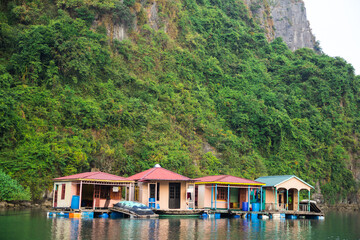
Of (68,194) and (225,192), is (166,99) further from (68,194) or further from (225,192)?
(68,194)

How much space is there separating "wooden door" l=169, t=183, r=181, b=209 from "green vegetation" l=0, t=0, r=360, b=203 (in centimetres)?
938

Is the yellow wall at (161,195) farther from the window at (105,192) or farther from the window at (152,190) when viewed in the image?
the window at (105,192)

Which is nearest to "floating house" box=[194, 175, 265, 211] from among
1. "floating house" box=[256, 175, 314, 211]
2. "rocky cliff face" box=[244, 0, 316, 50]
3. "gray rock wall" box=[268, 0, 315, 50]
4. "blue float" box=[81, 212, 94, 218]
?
"floating house" box=[256, 175, 314, 211]

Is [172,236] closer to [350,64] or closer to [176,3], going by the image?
[176,3]

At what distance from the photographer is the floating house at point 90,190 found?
95.2 feet

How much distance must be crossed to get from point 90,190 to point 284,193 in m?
18.8

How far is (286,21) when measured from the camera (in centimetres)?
9812

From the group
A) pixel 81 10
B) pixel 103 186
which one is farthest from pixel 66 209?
pixel 81 10

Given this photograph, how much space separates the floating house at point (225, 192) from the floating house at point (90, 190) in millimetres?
6670

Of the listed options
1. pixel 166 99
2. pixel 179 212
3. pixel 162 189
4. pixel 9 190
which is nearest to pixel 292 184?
pixel 179 212

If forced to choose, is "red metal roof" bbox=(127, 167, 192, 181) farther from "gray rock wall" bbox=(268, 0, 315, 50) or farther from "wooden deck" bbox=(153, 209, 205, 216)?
"gray rock wall" bbox=(268, 0, 315, 50)

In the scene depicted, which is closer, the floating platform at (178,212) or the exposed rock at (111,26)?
the floating platform at (178,212)

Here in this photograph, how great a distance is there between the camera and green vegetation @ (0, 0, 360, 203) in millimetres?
40375

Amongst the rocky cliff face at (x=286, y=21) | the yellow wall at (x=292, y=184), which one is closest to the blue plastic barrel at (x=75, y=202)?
the yellow wall at (x=292, y=184)
